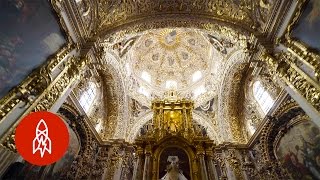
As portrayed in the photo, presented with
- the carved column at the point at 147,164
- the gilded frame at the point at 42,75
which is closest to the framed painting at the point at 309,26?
the carved column at the point at 147,164

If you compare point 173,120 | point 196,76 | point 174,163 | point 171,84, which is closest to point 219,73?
point 196,76

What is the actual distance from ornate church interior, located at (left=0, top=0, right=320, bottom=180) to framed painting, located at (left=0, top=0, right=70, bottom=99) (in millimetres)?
35

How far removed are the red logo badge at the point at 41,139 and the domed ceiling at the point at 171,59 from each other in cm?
1548

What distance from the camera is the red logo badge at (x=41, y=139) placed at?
206 inches

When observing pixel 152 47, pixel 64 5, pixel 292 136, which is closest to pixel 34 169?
pixel 64 5

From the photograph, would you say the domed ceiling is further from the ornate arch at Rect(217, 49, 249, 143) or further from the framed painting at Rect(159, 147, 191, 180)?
the framed painting at Rect(159, 147, 191, 180)

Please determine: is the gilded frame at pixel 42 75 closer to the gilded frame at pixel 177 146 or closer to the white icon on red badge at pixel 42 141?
the white icon on red badge at pixel 42 141

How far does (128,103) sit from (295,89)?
12.7 m

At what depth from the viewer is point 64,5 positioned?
31.3 feet

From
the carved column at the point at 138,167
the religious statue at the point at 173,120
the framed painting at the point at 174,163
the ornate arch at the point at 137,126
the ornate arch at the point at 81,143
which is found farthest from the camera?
the ornate arch at the point at 137,126

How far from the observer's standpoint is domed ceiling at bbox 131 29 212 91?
21875 mm

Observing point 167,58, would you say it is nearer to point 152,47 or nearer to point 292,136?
point 152,47

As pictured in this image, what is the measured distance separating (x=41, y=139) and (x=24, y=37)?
3.68 metres

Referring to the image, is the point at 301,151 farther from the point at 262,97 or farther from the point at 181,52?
the point at 181,52
